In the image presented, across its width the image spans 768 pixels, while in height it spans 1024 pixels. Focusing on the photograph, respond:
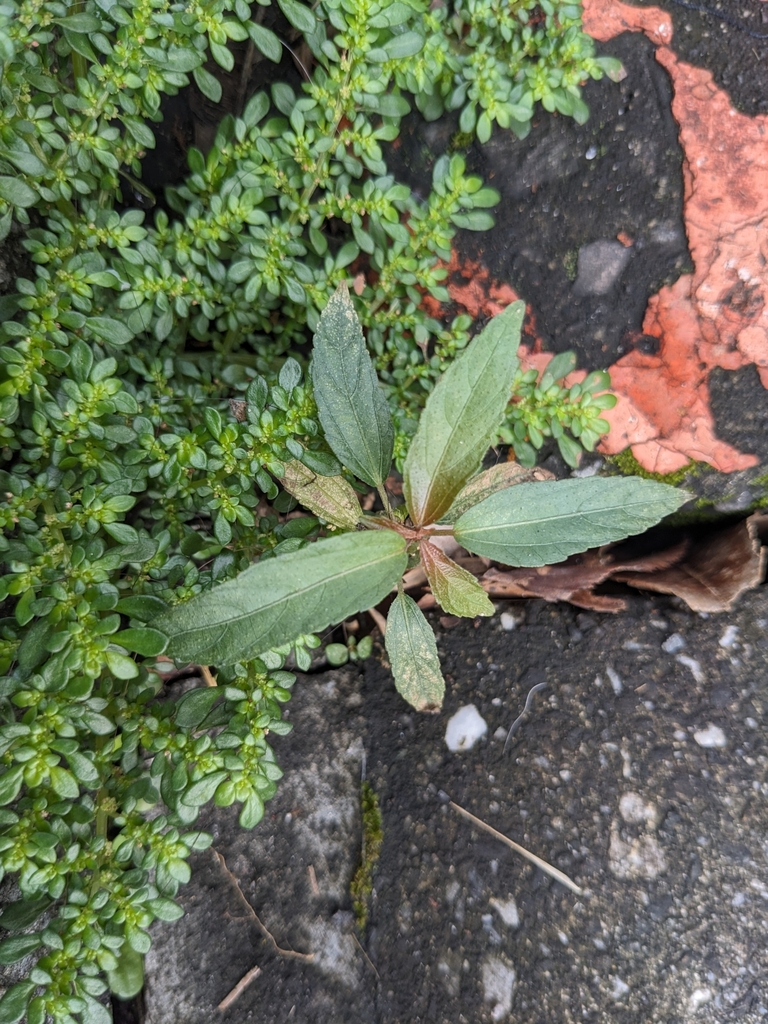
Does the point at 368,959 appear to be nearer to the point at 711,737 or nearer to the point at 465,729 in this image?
the point at 465,729

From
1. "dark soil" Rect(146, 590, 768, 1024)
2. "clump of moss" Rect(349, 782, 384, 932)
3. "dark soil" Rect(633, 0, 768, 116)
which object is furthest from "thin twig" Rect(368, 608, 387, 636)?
"dark soil" Rect(633, 0, 768, 116)

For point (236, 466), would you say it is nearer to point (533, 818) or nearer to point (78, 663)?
point (78, 663)

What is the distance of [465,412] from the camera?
4.45ft

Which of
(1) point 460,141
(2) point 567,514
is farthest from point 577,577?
(1) point 460,141

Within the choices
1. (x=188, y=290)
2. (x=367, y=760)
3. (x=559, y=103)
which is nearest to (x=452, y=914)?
(x=367, y=760)

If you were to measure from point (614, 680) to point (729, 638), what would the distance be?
31 cm

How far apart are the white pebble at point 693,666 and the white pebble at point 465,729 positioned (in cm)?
52

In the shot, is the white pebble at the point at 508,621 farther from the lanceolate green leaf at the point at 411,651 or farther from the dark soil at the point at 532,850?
the lanceolate green leaf at the point at 411,651

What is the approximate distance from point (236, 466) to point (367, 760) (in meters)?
0.98

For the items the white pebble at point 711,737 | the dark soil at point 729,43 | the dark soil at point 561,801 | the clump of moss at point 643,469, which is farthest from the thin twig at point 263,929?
the dark soil at point 729,43

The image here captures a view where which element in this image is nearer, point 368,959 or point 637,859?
point 637,859

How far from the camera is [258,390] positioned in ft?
4.36

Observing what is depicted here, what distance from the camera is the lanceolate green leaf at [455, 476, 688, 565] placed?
132 cm

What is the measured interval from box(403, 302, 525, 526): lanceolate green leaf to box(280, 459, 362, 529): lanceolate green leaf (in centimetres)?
14
